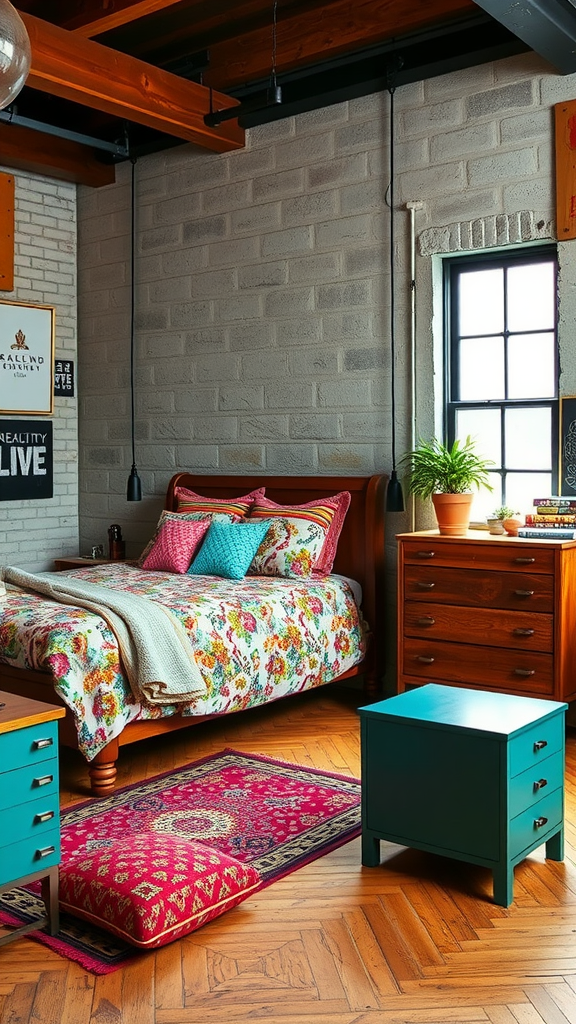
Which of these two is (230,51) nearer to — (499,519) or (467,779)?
(499,519)

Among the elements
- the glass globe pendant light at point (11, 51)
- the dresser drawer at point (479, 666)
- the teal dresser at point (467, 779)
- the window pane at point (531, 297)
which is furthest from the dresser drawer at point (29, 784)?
the window pane at point (531, 297)

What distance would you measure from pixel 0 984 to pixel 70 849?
0.77 meters

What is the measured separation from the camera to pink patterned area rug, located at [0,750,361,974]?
2.98 metres

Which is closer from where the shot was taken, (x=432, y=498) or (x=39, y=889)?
(x=39, y=889)

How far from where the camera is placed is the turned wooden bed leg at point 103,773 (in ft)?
12.7

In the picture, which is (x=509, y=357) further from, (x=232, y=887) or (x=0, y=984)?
(x=0, y=984)

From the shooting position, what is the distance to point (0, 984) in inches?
98.3

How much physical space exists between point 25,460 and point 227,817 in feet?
12.1

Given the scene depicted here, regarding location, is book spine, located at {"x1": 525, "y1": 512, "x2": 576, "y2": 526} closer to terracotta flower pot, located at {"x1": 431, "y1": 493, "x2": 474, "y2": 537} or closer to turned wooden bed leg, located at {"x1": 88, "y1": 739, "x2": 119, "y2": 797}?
terracotta flower pot, located at {"x1": 431, "y1": 493, "x2": 474, "y2": 537}

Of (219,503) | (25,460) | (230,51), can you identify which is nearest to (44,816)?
(219,503)

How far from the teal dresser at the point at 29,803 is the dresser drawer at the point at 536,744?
1.30m

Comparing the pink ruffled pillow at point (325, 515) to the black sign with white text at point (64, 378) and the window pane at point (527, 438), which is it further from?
the black sign with white text at point (64, 378)

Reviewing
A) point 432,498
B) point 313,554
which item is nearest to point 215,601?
point 313,554

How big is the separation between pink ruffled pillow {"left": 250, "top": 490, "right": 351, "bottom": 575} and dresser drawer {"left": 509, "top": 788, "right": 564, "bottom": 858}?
7.24 ft
